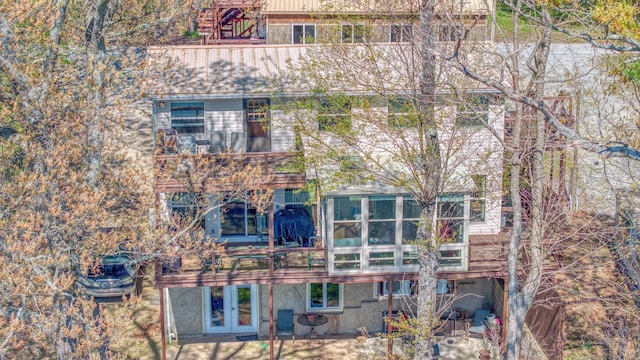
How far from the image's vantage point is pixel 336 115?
16641 mm

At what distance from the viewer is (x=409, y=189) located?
1521cm

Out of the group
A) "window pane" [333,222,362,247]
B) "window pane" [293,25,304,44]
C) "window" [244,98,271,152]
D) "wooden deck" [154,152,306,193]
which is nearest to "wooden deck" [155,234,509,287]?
"window pane" [333,222,362,247]

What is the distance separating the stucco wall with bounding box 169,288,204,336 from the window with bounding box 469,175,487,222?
786 cm


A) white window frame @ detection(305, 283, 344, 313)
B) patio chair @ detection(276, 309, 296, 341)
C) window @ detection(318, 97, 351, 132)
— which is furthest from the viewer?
white window frame @ detection(305, 283, 344, 313)

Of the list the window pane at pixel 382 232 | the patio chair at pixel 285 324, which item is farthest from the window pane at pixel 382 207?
the patio chair at pixel 285 324

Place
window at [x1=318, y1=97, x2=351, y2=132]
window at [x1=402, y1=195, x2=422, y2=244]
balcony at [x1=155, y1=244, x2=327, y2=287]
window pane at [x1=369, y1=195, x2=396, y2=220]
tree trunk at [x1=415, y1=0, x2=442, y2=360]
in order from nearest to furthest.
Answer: tree trunk at [x1=415, y1=0, x2=442, y2=360], window at [x1=318, y1=97, x2=351, y2=132], window pane at [x1=369, y1=195, x2=396, y2=220], window at [x1=402, y1=195, x2=422, y2=244], balcony at [x1=155, y1=244, x2=327, y2=287]

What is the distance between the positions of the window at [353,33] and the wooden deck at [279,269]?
17.0 feet

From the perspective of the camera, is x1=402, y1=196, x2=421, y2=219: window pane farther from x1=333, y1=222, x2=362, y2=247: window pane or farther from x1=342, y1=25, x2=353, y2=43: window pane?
x1=342, y1=25, x2=353, y2=43: window pane

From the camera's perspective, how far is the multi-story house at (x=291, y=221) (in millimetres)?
17297

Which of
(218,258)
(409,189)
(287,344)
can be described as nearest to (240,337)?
(287,344)

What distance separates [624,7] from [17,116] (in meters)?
10.8

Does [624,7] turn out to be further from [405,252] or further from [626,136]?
[405,252]

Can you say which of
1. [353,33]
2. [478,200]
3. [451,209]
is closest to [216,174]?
[353,33]

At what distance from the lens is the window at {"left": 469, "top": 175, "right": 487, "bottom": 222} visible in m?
17.6
